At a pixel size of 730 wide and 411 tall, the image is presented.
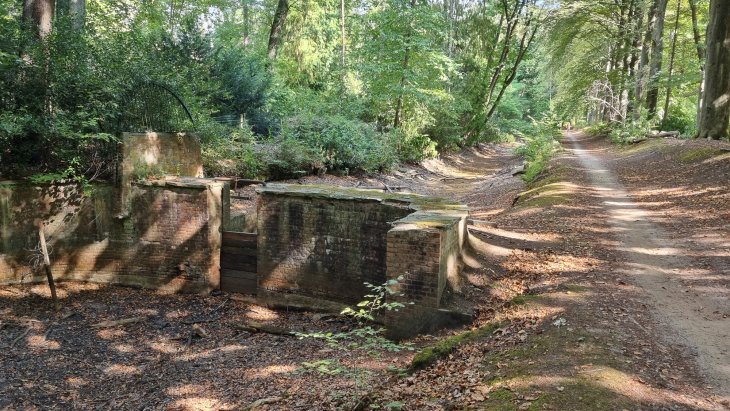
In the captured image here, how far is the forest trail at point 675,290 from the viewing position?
490 cm

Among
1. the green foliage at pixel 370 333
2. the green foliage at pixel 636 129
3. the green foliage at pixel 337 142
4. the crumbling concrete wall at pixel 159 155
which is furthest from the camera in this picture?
the green foliage at pixel 636 129

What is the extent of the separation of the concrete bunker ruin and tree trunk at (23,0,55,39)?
3.88 m

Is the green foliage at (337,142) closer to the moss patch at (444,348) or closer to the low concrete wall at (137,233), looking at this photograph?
the low concrete wall at (137,233)

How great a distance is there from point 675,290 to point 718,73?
43.5 feet

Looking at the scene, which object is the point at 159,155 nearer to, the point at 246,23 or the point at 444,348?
the point at 444,348

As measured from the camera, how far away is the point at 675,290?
22.0 ft

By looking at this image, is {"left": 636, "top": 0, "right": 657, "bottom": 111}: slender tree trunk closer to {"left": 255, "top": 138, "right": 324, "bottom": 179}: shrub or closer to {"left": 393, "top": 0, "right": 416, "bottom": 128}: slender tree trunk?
{"left": 393, "top": 0, "right": 416, "bottom": 128}: slender tree trunk

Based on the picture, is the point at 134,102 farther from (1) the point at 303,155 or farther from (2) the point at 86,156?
(1) the point at 303,155

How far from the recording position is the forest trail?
16.1 feet

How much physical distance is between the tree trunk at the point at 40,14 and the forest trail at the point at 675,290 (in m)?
12.8

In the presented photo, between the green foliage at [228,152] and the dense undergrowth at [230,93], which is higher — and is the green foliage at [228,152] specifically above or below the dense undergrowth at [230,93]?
below

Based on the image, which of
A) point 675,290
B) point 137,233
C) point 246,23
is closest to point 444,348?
point 675,290

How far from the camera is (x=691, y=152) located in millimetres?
15977

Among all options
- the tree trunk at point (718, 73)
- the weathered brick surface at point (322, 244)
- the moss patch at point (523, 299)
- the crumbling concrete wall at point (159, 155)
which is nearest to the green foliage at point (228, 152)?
the crumbling concrete wall at point (159, 155)
